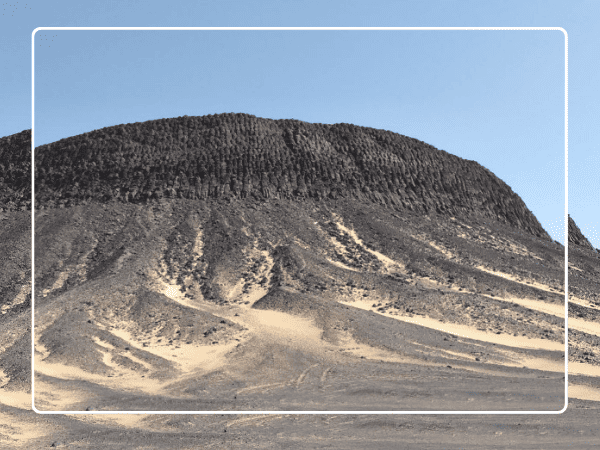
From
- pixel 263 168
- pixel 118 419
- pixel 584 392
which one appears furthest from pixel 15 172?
pixel 584 392

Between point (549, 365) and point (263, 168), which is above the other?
point (263, 168)

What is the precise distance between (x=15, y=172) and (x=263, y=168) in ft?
57.6

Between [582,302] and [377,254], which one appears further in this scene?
[377,254]

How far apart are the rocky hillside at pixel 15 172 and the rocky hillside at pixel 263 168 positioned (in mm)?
1367

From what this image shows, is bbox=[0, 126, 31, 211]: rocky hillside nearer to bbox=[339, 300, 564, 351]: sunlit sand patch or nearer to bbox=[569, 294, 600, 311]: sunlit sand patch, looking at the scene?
bbox=[339, 300, 564, 351]: sunlit sand patch

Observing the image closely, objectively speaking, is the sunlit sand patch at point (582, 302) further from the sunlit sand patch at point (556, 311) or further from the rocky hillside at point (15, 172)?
the rocky hillside at point (15, 172)

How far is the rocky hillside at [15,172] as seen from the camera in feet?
126

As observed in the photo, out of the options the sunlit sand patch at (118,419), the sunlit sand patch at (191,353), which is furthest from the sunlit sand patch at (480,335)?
the sunlit sand patch at (118,419)

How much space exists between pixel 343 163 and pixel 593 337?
2540 centimetres

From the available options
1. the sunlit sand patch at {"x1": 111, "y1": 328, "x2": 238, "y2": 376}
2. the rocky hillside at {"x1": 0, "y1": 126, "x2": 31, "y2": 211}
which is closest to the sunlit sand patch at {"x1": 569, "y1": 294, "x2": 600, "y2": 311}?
the sunlit sand patch at {"x1": 111, "y1": 328, "x2": 238, "y2": 376}

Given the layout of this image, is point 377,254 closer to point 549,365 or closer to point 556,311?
point 556,311

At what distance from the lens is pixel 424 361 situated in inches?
674

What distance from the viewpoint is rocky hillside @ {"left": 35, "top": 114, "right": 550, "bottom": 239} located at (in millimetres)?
39031

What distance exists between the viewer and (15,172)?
42.8 m
